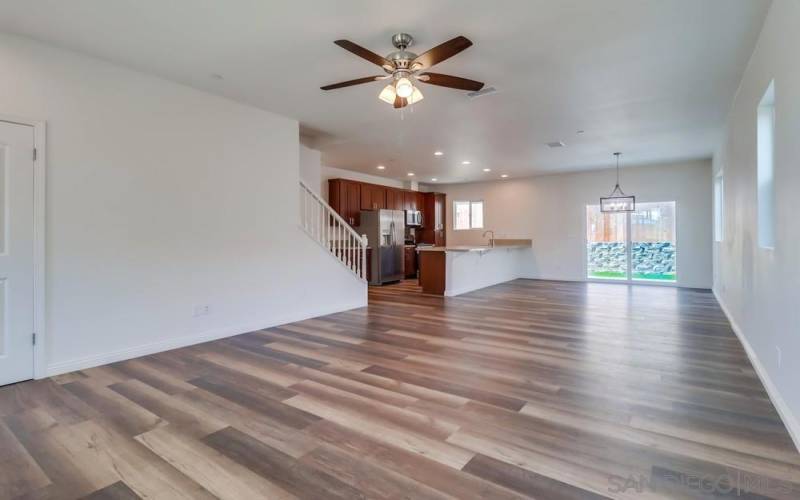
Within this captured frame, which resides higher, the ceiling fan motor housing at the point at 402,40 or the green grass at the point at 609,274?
the ceiling fan motor housing at the point at 402,40

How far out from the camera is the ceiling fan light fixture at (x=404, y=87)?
3127 millimetres

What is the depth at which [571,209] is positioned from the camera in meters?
Result: 9.73

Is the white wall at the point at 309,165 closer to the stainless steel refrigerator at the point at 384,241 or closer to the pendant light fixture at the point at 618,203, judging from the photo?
the stainless steel refrigerator at the point at 384,241

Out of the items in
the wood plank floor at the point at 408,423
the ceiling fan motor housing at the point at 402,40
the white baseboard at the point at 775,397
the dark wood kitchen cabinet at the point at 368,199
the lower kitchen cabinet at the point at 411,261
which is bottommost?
the wood plank floor at the point at 408,423

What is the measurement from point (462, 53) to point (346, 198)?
552 cm

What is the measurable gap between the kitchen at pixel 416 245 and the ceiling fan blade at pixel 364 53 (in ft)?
15.5

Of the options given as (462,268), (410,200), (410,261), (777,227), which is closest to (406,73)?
(777,227)

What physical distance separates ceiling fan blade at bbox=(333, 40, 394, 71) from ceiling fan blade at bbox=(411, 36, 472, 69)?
20 centimetres

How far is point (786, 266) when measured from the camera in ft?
7.78

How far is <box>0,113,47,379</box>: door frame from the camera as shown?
→ 10.5 feet

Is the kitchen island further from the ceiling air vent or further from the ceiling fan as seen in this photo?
the ceiling fan

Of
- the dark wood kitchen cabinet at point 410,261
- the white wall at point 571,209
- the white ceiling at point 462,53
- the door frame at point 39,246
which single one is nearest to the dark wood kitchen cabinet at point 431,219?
the white wall at point 571,209

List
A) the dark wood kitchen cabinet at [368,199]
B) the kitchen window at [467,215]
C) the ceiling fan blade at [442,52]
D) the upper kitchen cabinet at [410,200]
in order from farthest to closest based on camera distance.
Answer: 1. the kitchen window at [467,215]
2. the upper kitchen cabinet at [410,200]
3. the dark wood kitchen cabinet at [368,199]
4. the ceiling fan blade at [442,52]

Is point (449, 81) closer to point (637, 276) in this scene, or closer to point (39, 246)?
point (39, 246)
